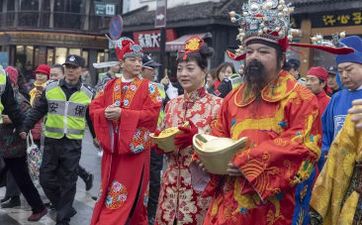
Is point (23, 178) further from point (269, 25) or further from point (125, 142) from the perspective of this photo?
point (269, 25)

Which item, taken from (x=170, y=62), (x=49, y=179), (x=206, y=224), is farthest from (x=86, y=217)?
(x=170, y=62)

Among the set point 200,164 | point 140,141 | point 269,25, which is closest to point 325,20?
point 140,141

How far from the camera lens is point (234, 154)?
3.33m

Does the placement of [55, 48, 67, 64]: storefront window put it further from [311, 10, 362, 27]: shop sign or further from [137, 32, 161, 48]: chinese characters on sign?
[311, 10, 362, 27]: shop sign

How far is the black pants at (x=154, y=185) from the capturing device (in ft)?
21.7

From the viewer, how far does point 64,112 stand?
6590 millimetres

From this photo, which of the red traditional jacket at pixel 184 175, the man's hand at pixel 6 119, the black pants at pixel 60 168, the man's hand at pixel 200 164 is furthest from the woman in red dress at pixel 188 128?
the man's hand at pixel 6 119

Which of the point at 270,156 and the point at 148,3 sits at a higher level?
the point at 148,3

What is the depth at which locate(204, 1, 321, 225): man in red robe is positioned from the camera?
127 inches

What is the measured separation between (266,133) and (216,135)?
411mm

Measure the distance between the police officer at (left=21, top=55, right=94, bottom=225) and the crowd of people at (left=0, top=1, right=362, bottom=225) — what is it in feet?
0.04

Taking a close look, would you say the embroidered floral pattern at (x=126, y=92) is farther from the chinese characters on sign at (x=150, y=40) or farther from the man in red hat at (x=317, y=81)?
the chinese characters on sign at (x=150, y=40)

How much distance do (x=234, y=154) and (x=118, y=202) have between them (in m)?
2.12

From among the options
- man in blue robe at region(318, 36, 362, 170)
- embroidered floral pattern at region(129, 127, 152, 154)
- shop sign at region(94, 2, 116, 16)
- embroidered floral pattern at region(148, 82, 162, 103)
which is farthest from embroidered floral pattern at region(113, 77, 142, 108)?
shop sign at region(94, 2, 116, 16)
